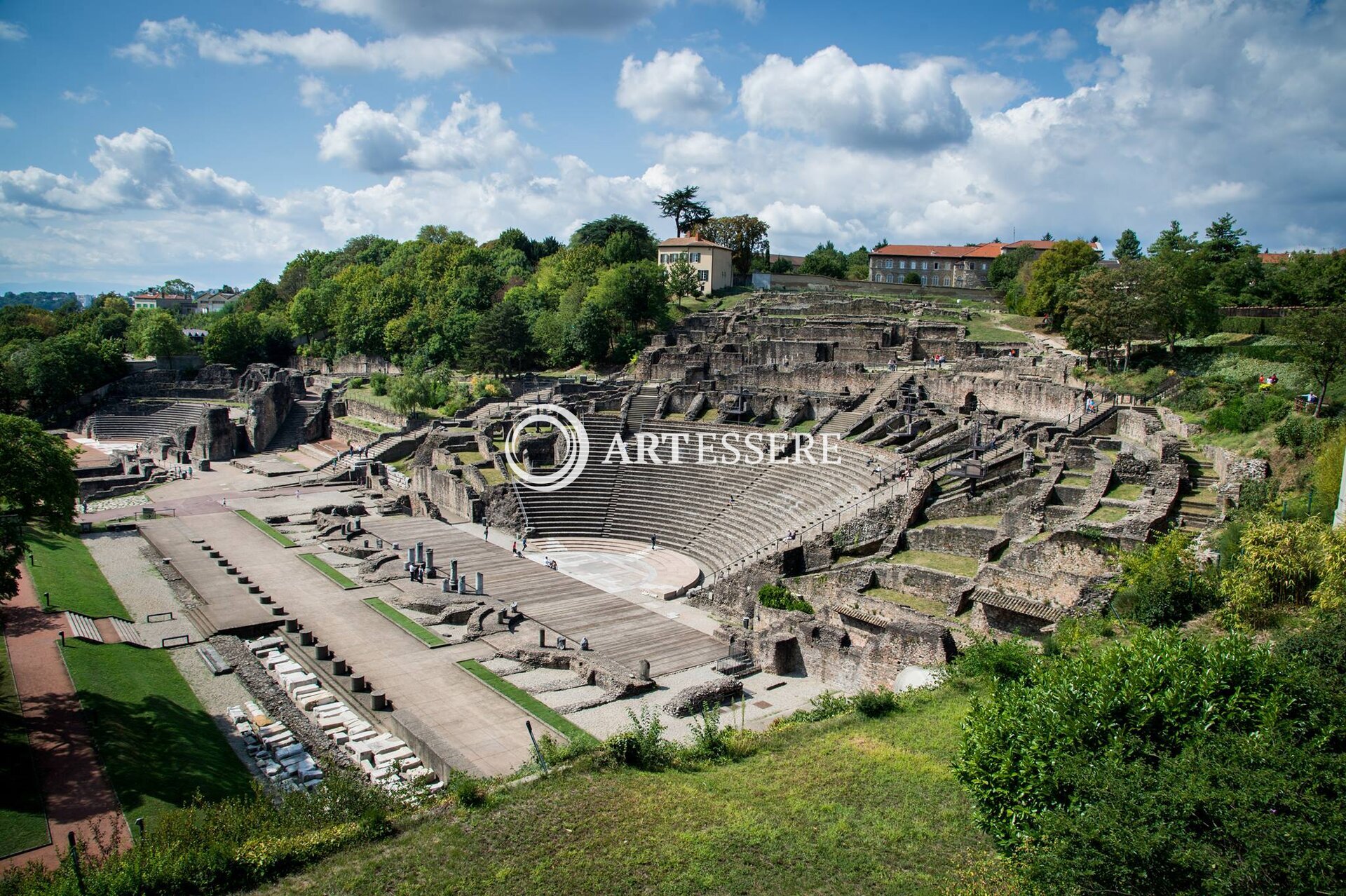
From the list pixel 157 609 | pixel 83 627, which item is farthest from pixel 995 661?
pixel 157 609

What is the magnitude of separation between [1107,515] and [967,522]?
13.0 ft

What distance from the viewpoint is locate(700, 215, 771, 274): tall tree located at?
8262 centimetres

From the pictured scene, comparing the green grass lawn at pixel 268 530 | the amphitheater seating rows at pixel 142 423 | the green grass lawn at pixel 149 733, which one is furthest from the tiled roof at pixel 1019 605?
the amphitheater seating rows at pixel 142 423

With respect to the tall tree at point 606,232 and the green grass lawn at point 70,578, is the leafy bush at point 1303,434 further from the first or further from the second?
the tall tree at point 606,232

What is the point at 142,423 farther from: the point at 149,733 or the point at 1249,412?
the point at 1249,412

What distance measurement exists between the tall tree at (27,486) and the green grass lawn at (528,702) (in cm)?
973

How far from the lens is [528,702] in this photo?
18.9 m

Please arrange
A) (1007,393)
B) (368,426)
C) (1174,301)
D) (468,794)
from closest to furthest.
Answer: (468,794) → (1174,301) → (1007,393) → (368,426)

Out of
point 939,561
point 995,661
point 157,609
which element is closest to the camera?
point 995,661

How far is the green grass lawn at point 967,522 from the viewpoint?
79.5ft

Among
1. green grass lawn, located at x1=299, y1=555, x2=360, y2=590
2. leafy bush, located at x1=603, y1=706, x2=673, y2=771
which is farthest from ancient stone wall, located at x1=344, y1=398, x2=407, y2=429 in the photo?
leafy bush, located at x1=603, y1=706, x2=673, y2=771

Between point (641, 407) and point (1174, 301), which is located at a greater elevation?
point (1174, 301)

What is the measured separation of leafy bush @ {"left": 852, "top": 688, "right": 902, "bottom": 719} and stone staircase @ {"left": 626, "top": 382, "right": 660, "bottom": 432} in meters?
26.3

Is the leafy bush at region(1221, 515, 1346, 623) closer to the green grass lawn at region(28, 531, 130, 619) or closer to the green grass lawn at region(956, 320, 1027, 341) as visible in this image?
the green grass lawn at region(28, 531, 130, 619)
